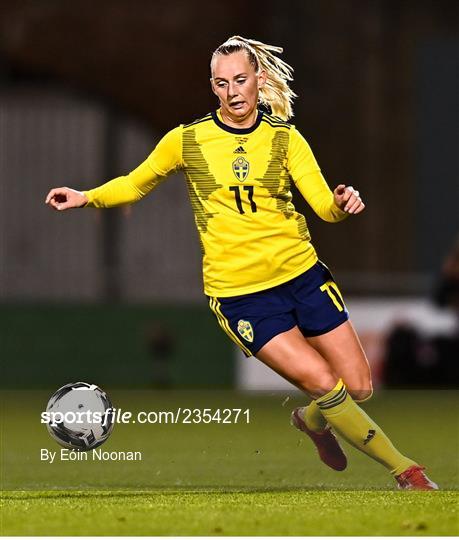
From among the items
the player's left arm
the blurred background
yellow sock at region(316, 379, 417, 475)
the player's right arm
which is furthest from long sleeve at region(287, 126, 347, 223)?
the blurred background

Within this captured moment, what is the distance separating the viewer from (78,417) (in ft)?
26.1

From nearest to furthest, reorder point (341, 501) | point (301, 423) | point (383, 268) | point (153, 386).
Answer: point (341, 501), point (301, 423), point (153, 386), point (383, 268)

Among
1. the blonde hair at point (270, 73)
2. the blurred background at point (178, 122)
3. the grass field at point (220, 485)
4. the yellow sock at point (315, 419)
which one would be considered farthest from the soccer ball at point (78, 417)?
the blurred background at point (178, 122)

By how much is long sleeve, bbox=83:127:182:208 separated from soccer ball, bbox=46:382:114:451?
104 cm

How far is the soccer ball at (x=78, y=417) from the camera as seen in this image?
26.2ft

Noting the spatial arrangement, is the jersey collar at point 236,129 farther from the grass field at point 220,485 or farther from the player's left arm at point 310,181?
the grass field at point 220,485

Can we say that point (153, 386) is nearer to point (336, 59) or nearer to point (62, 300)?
point (62, 300)

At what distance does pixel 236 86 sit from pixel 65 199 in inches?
36.8

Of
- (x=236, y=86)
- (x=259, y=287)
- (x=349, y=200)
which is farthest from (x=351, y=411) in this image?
(x=236, y=86)

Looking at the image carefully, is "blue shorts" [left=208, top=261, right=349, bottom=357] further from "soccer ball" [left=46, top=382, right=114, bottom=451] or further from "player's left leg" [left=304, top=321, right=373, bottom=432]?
"soccer ball" [left=46, top=382, right=114, bottom=451]

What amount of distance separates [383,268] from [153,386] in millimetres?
2909

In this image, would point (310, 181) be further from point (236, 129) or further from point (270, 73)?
point (270, 73)

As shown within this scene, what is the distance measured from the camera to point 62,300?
1753 cm

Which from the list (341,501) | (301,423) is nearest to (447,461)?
(301,423)
